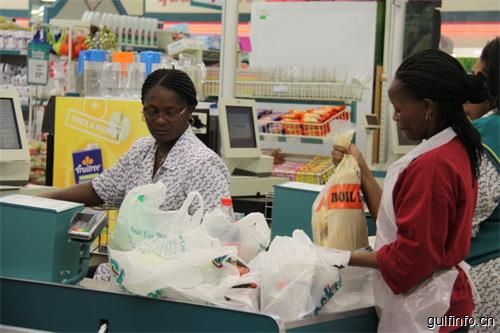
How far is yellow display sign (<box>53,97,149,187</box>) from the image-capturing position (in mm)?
4148

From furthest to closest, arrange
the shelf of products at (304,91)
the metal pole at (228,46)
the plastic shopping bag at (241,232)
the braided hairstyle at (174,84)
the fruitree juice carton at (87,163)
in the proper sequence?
the shelf of products at (304,91) → the metal pole at (228,46) → the fruitree juice carton at (87,163) → the braided hairstyle at (174,84) → the plastic shopping bag at (241,232)

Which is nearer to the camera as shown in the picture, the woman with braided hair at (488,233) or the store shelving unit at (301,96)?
the woman with braided hair at (488,233)

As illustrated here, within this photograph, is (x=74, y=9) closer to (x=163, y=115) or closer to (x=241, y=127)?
(x=241, y=127)

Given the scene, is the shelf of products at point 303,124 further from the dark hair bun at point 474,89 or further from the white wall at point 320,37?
the dark hair bun at point 474,89

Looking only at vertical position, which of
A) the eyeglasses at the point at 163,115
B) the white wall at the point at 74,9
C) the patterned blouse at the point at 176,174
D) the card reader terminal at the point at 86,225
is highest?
the white wall at the point at 74,9

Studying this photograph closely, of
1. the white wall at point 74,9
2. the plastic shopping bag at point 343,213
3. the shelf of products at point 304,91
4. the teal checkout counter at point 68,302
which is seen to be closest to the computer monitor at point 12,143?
the teal checkout counter at point 68,302

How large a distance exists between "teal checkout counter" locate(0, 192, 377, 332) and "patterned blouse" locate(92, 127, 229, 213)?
0.56 meters

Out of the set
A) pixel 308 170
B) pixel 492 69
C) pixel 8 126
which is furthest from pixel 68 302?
pixel 308 170

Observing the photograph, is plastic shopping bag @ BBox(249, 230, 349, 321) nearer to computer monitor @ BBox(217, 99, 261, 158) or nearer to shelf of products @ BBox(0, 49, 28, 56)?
computer monitor @ BBox(217, 99, 261, 158)

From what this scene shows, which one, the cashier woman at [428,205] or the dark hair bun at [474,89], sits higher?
the dark hair bun at [474,89]

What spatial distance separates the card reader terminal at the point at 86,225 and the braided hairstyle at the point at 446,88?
1.01m

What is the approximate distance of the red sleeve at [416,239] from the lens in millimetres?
2082

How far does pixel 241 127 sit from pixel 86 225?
2.32m

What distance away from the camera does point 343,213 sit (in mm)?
2385
